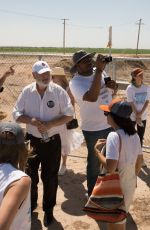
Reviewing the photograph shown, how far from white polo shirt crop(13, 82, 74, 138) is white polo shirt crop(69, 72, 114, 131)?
190 mm

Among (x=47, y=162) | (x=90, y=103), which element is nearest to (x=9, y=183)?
(x=47, y=162)

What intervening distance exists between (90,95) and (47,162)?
0.93 metres

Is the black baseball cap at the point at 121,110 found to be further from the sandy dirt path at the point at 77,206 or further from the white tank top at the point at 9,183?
the sandy dirt path at the point at 77,206

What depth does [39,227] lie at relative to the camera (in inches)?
179

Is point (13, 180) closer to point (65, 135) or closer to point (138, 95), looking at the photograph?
point (65, 135)

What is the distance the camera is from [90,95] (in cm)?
421

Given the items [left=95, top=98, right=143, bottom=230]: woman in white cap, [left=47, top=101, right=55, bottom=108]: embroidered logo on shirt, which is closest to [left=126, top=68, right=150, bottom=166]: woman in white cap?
[left=47, top=101, right=55, bottom=108]: embroidered logo on shirt

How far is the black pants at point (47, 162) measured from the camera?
4.38 m

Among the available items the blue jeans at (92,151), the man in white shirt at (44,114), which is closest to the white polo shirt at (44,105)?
the man in white shirt at (44,114)

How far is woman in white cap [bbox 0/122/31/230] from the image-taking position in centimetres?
197

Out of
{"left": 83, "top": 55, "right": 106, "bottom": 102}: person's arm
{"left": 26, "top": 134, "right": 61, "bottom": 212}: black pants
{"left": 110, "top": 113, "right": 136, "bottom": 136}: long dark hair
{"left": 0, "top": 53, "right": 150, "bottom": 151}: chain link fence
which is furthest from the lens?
{"left": 0, "top": 53, "right": 150, "bottom": 151}: chain link fence

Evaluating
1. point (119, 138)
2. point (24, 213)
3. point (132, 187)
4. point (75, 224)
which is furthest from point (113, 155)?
point (75, 224)

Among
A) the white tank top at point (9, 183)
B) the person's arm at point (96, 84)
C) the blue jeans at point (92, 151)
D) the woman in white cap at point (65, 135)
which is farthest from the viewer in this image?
the woman in white cap at point (65, 135)

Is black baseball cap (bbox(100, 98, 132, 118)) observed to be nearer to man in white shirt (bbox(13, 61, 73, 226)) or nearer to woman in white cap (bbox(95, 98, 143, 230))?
woman in white cap (bbox(95, 98, 143, 230))
